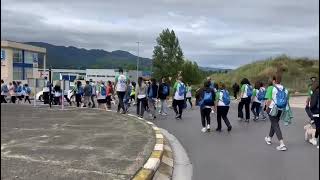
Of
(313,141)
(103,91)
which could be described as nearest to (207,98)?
(313,141)

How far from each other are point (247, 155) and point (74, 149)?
139 inches

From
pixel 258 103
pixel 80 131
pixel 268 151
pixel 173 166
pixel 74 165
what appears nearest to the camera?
pixel 74 165

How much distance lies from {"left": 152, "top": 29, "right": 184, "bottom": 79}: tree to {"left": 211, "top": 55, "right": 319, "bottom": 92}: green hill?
75.9 feet

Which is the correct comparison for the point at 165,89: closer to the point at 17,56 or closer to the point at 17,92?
the point at 17,92

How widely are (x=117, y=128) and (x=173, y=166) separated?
4.77 m

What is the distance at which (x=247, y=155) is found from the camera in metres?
10.3

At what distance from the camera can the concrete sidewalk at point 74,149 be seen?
24.2 feet

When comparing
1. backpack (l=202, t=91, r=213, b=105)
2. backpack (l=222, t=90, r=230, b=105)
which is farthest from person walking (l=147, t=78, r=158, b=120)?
backpack (l=222, t=90, r=230, b=105)

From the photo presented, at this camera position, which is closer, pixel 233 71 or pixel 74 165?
pixel 74 165

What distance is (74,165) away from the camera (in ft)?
26.0

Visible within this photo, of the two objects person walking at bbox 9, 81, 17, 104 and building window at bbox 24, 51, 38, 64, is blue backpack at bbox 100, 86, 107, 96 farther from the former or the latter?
building window at bbox 24, 51, 38, 64

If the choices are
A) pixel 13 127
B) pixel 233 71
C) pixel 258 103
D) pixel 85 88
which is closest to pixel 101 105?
pixel 85 88

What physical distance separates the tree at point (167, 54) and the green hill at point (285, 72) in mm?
23144

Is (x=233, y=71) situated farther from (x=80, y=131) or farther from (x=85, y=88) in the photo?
(x=80, y=131)
